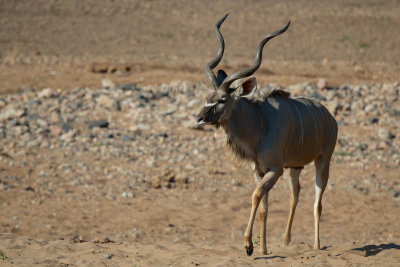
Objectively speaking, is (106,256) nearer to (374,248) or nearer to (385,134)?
(374,248)

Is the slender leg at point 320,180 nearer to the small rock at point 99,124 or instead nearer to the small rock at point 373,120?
the small rock at point 373,120

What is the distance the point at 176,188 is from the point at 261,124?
5.26 metres

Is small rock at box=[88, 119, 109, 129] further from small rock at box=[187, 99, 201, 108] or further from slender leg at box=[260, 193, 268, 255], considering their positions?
slender leg at box=[260, 193, 268, 255]

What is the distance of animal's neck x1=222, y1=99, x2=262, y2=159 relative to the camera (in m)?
7.29

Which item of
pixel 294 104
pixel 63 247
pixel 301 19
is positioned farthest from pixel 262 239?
pixel 301 19

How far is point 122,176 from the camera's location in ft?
42.3

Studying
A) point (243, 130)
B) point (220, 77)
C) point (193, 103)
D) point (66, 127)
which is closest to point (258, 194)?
point (243, 130)

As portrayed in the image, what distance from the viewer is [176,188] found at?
41.0 ft

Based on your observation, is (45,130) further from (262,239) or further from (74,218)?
(262,239)

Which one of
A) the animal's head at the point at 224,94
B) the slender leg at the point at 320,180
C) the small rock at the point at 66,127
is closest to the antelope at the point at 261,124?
the animal's head at the point at 224,94

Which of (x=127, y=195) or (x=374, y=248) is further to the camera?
(x=127, y=195)

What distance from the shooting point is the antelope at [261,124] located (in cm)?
711

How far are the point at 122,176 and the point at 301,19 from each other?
21879mm

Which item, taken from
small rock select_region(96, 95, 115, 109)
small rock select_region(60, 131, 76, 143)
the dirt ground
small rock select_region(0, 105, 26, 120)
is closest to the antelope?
the dirt ground
